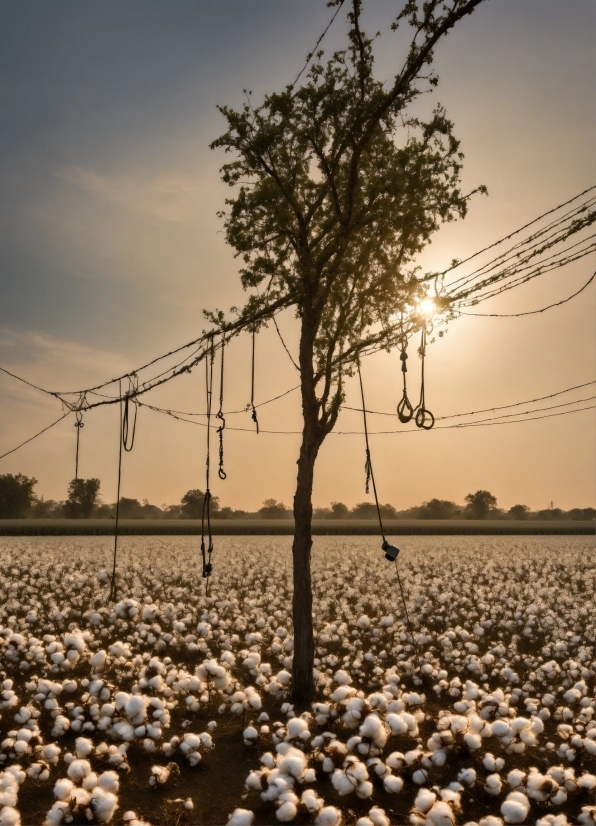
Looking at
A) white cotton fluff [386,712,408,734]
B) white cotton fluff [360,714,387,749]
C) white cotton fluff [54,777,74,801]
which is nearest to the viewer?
white cotton fluff [54,777,74,801]

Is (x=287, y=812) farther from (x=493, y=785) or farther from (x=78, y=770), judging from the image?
(x=493, y=785)

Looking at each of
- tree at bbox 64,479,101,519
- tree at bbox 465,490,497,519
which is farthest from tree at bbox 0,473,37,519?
tree at bbox 465,490,497,519

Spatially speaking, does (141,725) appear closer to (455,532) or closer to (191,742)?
(191,742)

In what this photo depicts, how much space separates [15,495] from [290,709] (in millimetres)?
116702

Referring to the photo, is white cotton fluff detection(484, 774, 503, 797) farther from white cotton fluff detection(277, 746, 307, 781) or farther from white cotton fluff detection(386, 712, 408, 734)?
white cotton fluff detection(277, 746, 307, 781)

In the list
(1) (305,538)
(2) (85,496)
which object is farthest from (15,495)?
(1) (305,538)

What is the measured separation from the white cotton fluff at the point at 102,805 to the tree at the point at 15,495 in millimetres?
117909

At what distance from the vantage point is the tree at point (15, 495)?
382 feet

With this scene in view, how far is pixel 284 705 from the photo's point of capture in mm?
12102

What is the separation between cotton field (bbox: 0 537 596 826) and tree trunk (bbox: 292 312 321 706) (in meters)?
0.41

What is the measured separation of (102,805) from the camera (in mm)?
8484

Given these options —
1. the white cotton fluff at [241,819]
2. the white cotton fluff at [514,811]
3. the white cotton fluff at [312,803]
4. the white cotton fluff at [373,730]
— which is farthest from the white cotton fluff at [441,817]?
the white cotton fluff at [241,819]

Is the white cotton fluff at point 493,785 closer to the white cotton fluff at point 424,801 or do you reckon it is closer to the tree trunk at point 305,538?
the white cotton fluff at point 424,801

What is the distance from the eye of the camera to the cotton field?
9289mm
